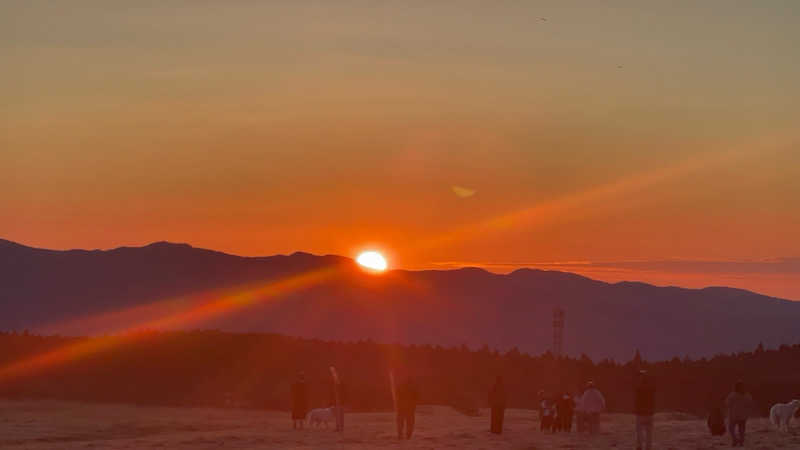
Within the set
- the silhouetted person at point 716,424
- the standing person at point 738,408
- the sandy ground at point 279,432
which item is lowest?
the sandy ground at point 279,432

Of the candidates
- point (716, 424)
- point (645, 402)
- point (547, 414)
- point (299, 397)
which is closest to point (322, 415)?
point (299, 397)

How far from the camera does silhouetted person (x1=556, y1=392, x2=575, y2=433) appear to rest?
43.4 m

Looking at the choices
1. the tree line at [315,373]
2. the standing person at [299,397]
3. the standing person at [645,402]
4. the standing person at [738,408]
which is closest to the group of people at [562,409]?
the standing person at [738,408]

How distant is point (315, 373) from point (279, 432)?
4459cm

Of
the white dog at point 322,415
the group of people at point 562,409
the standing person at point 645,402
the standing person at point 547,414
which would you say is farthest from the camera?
the white dog at point 322,415

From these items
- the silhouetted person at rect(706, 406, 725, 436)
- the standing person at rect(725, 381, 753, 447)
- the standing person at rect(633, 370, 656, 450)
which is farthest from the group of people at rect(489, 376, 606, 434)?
the standing person at rect(633, 370, 656, 450)

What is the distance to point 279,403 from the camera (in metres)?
66.0

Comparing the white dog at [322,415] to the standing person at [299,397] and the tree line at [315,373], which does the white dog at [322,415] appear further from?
the tree line at [315,373]

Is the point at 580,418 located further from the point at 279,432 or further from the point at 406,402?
the point at 279,432

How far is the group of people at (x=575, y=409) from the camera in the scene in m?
33.4

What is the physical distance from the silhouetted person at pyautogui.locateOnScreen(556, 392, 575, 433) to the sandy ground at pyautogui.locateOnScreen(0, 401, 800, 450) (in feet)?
3.13

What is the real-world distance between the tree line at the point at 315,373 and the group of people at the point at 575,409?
18.9 m

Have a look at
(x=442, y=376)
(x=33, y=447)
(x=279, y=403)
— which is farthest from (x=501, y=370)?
(x=33, y=447)

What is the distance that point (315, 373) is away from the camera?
87625mm
